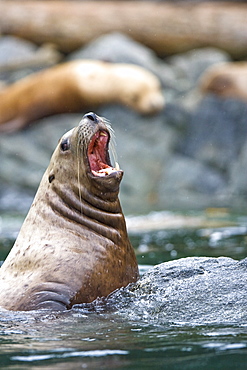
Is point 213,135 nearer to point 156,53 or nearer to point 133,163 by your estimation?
point 133,163

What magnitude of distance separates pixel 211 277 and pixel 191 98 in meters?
11.5

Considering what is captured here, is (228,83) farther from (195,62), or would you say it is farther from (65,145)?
(65,145)

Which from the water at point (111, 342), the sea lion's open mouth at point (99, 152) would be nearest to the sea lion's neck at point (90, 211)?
the sea lion's open mouth at point (99, 152)

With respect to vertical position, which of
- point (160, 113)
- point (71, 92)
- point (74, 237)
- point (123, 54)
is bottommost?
point (74, 237)

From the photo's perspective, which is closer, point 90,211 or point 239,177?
point 90,211

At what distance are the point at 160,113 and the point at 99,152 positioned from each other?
10536 mm

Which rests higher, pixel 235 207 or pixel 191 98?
pixel 191 98

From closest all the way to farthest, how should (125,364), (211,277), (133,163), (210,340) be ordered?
(125,364), (210,340), (211,277), (133,163)

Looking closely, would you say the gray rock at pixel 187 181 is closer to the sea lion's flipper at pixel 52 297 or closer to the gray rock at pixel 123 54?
the gray rock at pixel 123 54

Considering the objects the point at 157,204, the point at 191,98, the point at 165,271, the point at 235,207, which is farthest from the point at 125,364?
the point at 191,98

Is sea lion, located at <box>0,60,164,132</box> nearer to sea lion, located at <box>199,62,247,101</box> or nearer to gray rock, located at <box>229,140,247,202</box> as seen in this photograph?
sea lion, located at <box>199,62,247,101</box>

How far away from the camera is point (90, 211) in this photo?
5.05 meters

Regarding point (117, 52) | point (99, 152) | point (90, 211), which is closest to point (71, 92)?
point (117, 52)

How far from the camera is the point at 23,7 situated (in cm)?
1867
